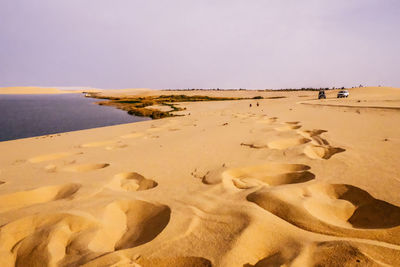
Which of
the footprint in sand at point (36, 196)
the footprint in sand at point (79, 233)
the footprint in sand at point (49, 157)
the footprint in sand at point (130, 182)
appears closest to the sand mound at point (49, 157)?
the footprint in sand at point (49, 157)

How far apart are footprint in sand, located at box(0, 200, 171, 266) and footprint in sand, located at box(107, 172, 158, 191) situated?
520mm

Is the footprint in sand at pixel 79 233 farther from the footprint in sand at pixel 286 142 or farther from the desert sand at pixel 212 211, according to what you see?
the footprint in sand at pixel 286 142

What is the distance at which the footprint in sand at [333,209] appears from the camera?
164 cm

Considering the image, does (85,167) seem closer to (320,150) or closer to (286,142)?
(286,142)

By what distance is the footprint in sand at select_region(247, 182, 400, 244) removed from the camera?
1640 mm

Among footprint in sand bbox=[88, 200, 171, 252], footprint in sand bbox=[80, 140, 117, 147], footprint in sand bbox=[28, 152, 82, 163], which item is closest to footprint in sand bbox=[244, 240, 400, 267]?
footprint in sand bbox=[88, 200, 171, 252]

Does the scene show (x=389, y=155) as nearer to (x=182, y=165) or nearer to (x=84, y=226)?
(x=182, y=165)

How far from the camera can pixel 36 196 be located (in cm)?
270

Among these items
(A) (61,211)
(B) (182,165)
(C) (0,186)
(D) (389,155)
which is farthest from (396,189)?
(C) (0,186)

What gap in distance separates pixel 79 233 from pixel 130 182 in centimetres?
115

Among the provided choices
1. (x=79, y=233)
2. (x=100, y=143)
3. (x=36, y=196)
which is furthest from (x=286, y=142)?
(x=100, y=143)

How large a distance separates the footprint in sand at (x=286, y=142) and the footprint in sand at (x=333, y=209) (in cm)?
198

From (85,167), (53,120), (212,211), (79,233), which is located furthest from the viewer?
(53,120)

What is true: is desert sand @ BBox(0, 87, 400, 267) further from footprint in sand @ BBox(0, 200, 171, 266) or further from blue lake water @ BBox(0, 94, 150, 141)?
blue lake water @ BBox(0, 94, 150, 141)
